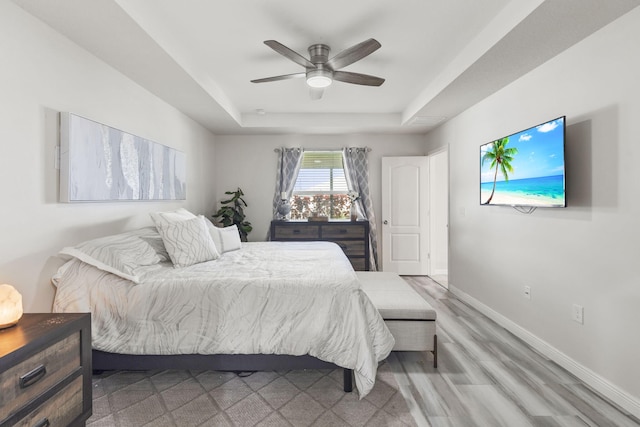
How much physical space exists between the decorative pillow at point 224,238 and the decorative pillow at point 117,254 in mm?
737

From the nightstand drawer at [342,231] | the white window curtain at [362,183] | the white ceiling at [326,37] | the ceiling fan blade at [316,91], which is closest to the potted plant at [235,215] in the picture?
the nightstand drawer at [342,231]

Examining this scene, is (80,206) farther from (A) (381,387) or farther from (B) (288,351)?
(A) (381,387)

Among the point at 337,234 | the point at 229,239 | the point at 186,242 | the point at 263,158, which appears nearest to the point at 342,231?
the point at 337,234

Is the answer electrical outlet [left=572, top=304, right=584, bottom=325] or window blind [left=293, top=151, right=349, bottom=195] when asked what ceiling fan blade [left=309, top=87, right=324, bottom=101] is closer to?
window blind [left=293, top=151, right=349, bottom=195]

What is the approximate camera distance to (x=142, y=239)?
2484mm

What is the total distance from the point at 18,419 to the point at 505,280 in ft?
11.6

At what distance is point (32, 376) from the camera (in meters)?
1.28

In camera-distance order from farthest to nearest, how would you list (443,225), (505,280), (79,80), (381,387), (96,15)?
1. (443,225)
2. (505,280)
3. (79,80)
4. (381,387)
5. (96,15)

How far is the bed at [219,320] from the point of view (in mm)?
1951

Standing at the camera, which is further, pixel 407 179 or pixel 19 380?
pixel 407 179

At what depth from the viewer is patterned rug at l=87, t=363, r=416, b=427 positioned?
5.78ft

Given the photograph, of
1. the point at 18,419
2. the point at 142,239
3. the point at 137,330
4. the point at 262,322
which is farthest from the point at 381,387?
the point at 142,239

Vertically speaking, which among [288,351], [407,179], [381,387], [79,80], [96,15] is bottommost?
[381,387]

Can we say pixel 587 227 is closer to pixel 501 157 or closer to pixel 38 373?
pixel 501 157
